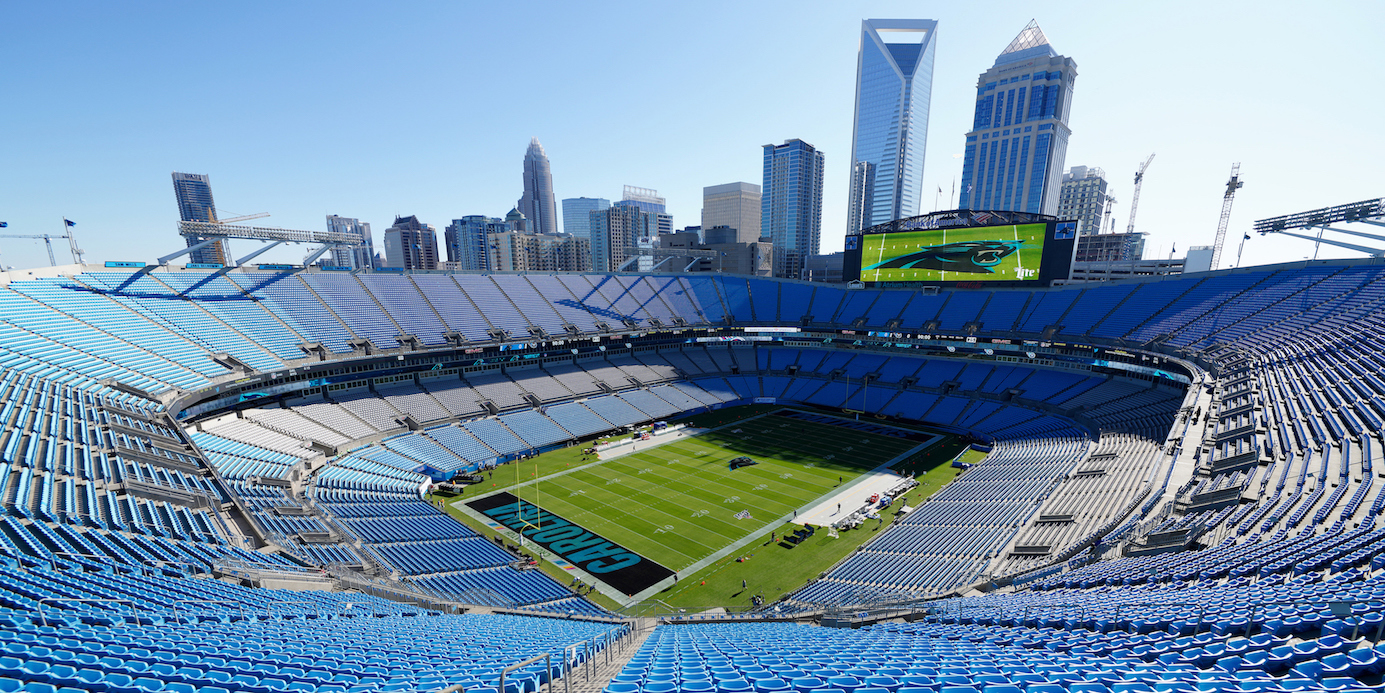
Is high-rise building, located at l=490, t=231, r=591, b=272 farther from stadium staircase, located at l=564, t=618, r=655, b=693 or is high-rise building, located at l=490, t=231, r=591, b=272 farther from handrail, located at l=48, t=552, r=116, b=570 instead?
stadium staircase, located at l=564, t=618, r=655, b=693

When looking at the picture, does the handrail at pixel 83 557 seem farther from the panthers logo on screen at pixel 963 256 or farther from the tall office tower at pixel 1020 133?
the tall office tower at pixel 1020 133

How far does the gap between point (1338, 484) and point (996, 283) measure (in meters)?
44.0

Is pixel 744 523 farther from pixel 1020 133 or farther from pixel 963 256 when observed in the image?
pixel 1020 133

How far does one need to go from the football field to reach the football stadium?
0.32 meters

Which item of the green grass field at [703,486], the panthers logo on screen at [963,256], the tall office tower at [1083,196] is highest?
the tall office tower at [1083,196]

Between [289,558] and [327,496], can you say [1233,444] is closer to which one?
[289,558]

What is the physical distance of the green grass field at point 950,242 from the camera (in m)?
54.8

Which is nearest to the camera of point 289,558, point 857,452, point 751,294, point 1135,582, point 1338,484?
point 1135,582

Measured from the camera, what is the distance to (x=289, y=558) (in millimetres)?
21422

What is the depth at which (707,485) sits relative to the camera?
129ft

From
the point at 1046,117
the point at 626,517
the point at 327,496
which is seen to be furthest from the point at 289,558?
the point at 1046,117

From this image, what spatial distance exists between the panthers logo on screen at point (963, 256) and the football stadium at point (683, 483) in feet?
16.6

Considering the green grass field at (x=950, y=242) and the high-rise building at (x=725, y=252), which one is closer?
the green grass field at (x=950, y=242)

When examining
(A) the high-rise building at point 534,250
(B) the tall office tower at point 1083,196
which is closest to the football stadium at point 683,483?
(A) the high-rise building at point 534,250
